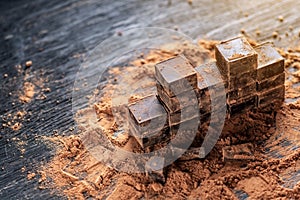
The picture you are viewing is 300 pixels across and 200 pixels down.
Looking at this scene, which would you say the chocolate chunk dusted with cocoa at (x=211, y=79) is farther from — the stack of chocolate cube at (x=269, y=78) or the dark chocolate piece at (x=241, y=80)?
the stack of chocolate cube at (x=269, y=78)

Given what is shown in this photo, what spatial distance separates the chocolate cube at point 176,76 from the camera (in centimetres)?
341

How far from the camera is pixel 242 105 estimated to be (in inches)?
148

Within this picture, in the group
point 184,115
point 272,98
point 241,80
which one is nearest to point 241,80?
point 241,80

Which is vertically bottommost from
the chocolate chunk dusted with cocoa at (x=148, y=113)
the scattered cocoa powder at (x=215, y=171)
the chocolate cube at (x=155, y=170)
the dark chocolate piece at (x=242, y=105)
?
the scattered cocoa powder at (x=215, y=171)

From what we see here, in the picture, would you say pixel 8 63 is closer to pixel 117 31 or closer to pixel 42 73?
pixel 42 73

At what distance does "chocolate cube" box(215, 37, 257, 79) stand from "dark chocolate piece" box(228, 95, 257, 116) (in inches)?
10.3

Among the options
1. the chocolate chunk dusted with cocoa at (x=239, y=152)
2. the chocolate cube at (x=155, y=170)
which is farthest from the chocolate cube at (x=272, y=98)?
the chocolate cube at (x=155, y=170)

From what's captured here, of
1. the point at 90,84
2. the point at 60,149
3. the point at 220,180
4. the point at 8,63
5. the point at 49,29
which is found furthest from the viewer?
the point at 49,29

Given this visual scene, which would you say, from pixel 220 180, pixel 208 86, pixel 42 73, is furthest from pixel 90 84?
pixel 220 180

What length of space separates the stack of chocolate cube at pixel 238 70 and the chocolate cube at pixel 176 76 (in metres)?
0.27

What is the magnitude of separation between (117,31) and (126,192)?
1882 mm

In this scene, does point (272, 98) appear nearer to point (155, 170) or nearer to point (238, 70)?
point (238, 70)

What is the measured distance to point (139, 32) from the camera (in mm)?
4746

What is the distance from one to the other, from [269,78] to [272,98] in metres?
0.20
